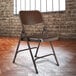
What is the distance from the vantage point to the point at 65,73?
2.39 meters

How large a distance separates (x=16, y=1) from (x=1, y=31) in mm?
1249

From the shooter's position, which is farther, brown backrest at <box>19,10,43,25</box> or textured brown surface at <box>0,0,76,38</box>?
textured brown surface at <box>0,0,76,38</box>

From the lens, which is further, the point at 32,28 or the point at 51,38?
the point at 32,28

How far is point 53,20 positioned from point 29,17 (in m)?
3.41

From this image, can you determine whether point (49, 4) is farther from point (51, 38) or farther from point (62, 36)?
point (51, 38)

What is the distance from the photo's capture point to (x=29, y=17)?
3018 mm

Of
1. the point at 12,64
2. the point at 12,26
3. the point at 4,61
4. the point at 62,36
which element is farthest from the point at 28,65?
the point at 12,26

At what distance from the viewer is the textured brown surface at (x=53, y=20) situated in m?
6.08

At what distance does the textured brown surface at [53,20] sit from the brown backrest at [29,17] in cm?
309

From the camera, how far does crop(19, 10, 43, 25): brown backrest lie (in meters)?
2.85

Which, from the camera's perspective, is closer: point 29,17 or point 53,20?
→ point 29,17

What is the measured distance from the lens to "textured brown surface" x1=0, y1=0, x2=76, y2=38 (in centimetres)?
608

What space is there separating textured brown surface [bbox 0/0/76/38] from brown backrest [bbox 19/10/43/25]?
3.09 meters

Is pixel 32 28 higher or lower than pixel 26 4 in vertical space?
lower
